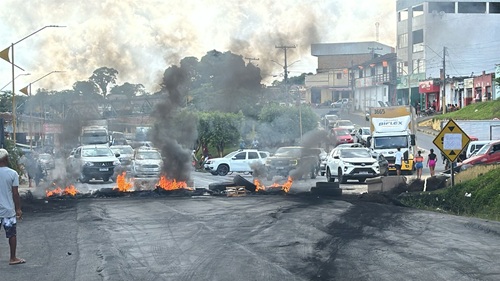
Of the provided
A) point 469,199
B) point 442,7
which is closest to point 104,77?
point 469,199

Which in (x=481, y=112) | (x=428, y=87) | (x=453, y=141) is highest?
(x=428, y=87)

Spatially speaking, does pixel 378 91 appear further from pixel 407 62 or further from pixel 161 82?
pixel 161 82

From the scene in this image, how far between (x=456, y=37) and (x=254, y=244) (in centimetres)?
6950

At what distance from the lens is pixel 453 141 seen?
24.8 meters

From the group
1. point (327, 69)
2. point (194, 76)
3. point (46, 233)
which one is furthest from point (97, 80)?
point (327, 69)

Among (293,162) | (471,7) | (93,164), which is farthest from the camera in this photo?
(471,7)

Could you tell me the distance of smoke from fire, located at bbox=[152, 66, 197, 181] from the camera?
31.8 m

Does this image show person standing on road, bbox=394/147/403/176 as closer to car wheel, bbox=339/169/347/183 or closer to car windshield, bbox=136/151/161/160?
car wheel, bbox=339/169/347/183

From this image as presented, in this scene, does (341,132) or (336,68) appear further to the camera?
(336,68)

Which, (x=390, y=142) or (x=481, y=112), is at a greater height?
(x=481, y=112)

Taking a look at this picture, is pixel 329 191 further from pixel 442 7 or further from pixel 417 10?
pixel 417 10

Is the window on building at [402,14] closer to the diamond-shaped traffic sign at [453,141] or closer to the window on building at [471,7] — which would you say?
the window on building at [471,7]

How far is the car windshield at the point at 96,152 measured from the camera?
1506 inches

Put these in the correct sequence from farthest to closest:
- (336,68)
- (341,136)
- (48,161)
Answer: (336,68) → (341,136) → (48,161)
